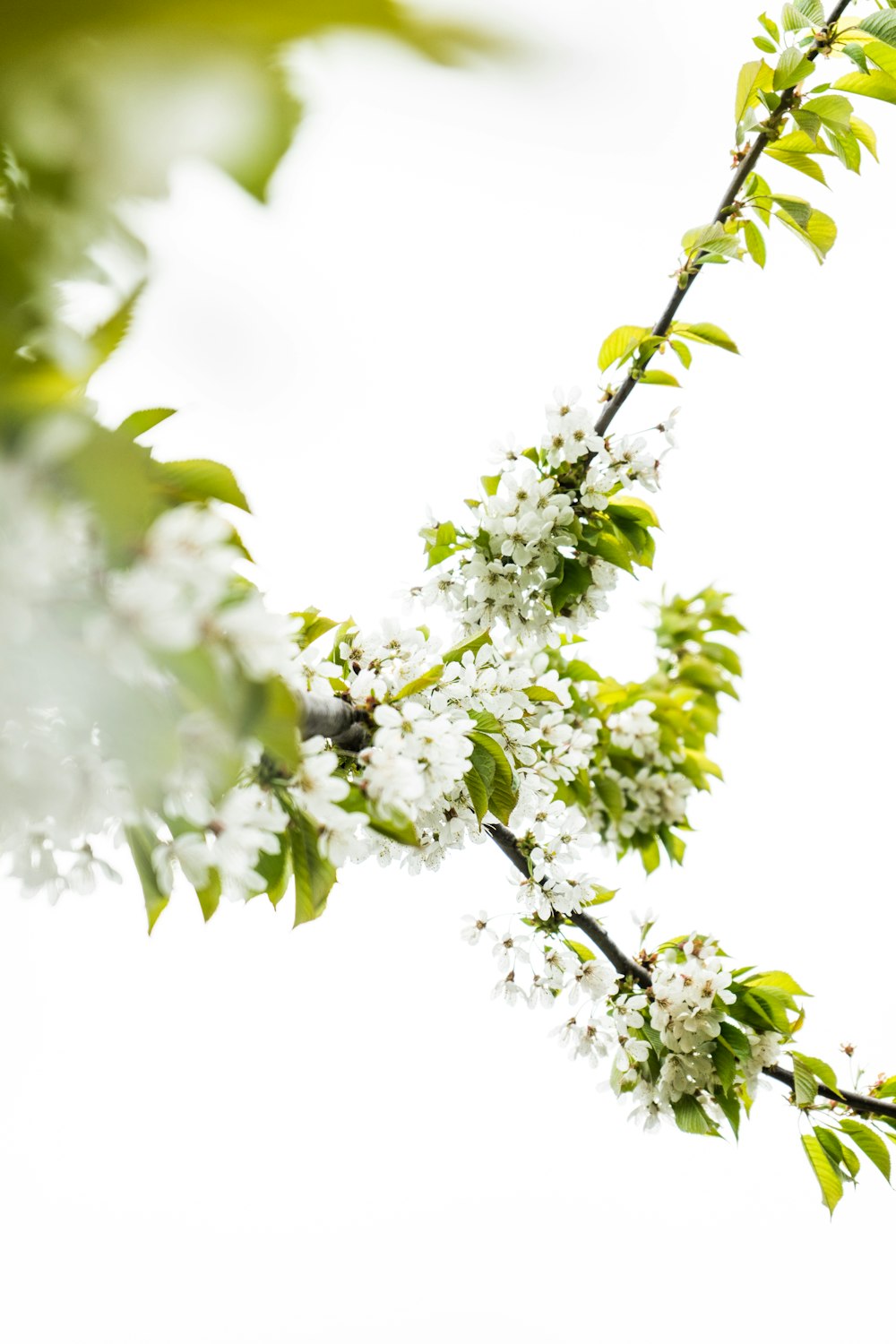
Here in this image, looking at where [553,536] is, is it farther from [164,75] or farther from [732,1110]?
[164,75]

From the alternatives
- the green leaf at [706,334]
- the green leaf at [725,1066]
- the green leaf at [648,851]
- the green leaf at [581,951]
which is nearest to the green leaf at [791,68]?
the green leaf at [706,334]

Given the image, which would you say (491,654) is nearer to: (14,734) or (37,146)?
(14,734)

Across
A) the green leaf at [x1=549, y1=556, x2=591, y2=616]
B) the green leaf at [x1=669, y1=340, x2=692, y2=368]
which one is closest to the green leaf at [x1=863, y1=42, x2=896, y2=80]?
the green leaf at [x1=669, y1=340, x2=692, y2=368]

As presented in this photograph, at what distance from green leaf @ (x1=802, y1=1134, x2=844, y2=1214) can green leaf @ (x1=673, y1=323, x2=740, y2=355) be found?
1.10 meters

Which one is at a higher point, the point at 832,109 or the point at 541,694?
the point at 832,109

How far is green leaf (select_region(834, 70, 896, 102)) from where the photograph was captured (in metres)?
1.09

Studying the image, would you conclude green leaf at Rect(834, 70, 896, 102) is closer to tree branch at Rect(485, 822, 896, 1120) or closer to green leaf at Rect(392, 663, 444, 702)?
green leaf at Rect(392, 663, 444, 702)

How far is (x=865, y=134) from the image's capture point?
1140 millimetres

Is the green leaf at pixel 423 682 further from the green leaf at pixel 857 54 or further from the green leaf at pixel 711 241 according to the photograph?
the green leaf at pixel 857 54

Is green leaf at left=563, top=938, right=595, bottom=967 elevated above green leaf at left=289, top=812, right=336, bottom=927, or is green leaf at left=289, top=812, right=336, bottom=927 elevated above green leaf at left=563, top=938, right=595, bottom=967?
green leaf at left=563, top=938, right=595, bottom=967

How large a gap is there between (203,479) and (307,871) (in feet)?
1.11

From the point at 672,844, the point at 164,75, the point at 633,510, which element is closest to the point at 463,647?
the point at 633,510

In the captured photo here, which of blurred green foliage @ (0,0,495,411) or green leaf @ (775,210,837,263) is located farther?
green leaf @ (775,210,837,263)

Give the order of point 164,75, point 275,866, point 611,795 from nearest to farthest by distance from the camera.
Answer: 1. point 164,75
2. point 275,866
3. point 611,795
